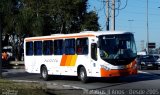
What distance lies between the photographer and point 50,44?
98.7ft

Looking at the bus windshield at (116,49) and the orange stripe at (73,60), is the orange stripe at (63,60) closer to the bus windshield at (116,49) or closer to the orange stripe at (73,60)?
the orange stripe at (73,60)

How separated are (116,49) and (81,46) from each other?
2.24 metres

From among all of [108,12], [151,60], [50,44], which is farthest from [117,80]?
[151,60]

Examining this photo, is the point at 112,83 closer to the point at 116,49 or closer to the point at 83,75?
the point at 83,75

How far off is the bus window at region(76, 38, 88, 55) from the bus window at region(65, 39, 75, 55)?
0.47 meters

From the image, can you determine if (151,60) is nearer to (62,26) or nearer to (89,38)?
(62,26)

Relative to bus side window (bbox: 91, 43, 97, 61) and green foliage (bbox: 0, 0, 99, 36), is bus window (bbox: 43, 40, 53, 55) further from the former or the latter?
green foliage (bbox: 0, 0, 99, 36)

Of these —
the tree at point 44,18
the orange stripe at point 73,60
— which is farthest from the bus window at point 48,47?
the tree at point 44,18

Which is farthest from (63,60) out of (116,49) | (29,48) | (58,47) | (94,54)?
(29,48)

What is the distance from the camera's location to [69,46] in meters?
28.3

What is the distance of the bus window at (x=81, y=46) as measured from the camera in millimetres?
26781

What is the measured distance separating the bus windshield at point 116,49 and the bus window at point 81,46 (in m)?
1.18

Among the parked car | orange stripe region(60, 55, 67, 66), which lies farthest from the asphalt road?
the parked car

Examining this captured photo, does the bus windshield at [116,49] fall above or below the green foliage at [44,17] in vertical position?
below
